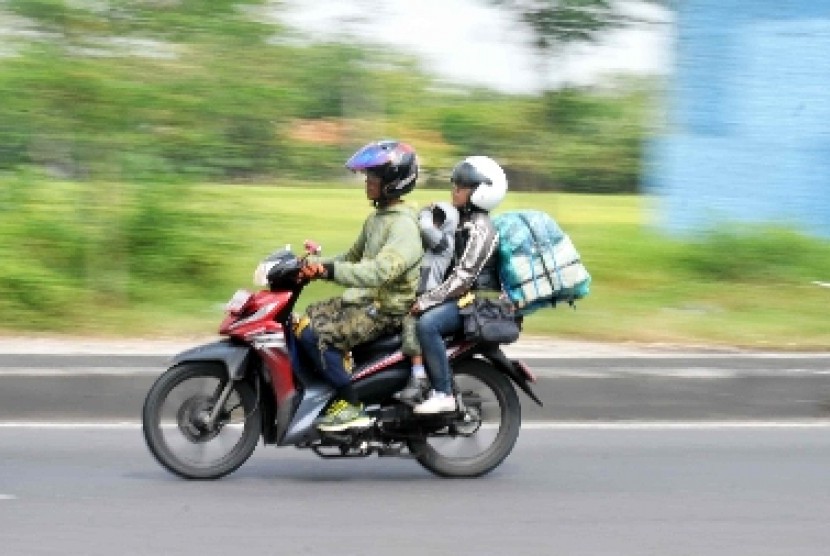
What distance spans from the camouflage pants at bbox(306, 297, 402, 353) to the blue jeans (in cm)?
18

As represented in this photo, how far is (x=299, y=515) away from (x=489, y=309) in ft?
4.23

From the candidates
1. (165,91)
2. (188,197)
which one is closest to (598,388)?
(188,197)

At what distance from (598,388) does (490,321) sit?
85.6 inches

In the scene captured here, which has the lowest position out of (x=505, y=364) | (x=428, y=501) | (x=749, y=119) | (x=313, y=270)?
(x=428, y=501)

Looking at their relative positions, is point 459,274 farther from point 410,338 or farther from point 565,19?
point 565,19

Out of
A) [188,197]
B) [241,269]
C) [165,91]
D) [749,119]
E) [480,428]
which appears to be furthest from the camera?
[749,119]

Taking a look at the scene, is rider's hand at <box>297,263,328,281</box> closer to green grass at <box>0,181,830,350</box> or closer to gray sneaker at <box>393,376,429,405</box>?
gray sneaker at <box>393,376,429,405</box>

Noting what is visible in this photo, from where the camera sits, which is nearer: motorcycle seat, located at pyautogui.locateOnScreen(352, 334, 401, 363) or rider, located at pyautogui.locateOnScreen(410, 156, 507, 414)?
rider, located at pyautogui.locateOnScreen(410, 156, 507, 414)

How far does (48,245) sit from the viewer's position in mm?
11367

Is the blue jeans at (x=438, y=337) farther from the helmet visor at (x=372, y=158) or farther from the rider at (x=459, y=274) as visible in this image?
the helmet visor at (x=372, y=158)

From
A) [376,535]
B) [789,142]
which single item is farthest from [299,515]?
[789,142]

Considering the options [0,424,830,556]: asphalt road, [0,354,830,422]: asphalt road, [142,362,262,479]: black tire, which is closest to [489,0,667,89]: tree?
[0,354,830,422]: asphalt road

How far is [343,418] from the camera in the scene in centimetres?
695

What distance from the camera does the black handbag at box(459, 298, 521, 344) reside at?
6.93 m
